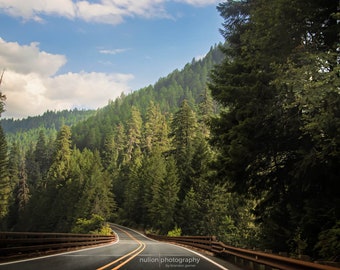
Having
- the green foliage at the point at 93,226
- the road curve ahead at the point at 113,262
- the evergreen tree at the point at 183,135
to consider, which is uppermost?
the evergreen tree at the point at 183,135

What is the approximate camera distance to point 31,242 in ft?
44.8

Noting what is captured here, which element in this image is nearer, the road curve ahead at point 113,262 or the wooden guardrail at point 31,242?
the road curve ahead at point 113,262

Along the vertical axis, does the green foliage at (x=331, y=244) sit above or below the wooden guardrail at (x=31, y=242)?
above

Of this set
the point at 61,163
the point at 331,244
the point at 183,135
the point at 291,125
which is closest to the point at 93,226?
the point at 183,135

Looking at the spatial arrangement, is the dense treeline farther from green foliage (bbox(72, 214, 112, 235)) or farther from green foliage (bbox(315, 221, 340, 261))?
green foliage (bbox(72, 214, 112, 235))

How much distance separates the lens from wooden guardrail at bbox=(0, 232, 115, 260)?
1170 cm

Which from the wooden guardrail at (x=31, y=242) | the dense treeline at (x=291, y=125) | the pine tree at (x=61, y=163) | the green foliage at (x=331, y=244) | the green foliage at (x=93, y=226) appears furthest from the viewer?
the pine tree at (x=61, y=163)

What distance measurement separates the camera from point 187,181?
181 feet

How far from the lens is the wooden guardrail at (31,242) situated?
11.7 m

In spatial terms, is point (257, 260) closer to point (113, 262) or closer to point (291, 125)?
point (113, 262)

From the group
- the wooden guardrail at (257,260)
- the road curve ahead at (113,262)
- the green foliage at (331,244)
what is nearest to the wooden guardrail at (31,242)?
the road curve ahead at (113,262)

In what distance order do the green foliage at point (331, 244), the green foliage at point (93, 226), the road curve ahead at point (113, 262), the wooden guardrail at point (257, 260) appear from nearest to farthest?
the wooden guardrail at point (257, 260) → the road curve ahead at point (113, 262) → the green foliage at point (331, 244) → the green foliage at point (93, 226)

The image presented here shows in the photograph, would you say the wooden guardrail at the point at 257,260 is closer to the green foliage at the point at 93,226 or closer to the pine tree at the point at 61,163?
the green foliage at the point at 93,226

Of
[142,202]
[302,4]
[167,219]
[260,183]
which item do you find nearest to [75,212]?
[142,202]
